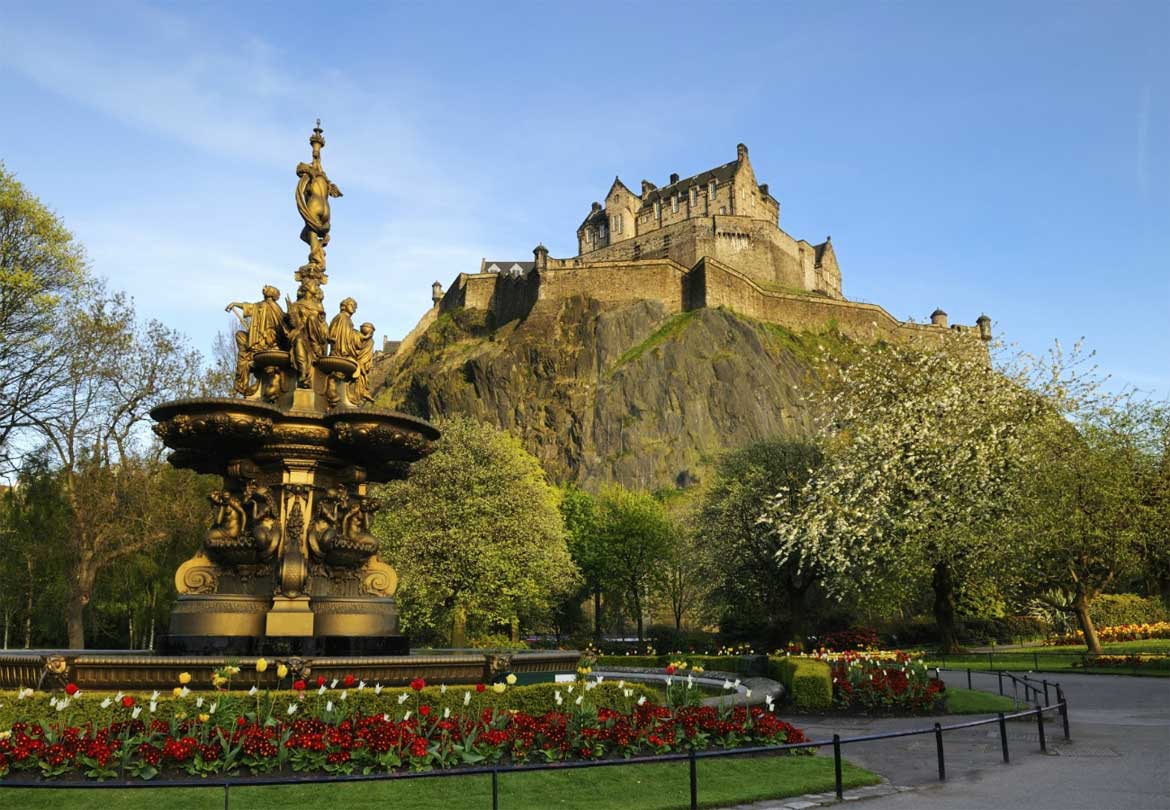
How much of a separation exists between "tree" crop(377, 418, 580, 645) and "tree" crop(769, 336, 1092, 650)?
10.6 meters

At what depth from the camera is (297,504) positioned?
14.2 m

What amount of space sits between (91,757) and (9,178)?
91.9 ft

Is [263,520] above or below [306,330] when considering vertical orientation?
below

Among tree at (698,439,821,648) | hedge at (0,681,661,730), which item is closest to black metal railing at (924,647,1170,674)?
tree at (698,439,821,648)

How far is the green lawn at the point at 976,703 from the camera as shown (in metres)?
18.0

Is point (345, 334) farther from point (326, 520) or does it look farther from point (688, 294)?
point (688, 294)

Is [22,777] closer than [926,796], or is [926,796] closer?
[22,777]

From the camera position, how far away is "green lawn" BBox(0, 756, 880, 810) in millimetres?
8195

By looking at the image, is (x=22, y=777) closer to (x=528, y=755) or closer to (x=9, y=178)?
(x=528, y=755)

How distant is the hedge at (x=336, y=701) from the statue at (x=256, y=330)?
6.06 metres

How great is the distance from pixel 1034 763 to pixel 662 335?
85800 mm

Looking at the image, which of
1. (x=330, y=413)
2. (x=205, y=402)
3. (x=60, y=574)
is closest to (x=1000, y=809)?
(x=330, y=413)

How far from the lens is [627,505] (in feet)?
187

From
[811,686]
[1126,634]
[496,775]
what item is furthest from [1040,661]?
[496,775]
